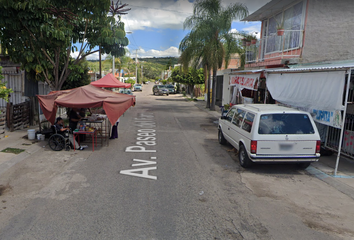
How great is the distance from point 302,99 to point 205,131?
19.5 ft

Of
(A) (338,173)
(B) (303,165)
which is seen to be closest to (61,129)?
(B) (303,165)

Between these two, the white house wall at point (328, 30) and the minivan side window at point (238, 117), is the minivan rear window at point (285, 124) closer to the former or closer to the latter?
the minivan side window at point (238, 117)

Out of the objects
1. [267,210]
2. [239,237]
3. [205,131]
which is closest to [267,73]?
[205,131]

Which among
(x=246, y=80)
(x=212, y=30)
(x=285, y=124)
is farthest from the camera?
(x=212, y=30)

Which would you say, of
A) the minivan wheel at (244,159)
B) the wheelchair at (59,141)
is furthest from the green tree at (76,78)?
the minivan wheel at (244,159)

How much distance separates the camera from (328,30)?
14.6 metres

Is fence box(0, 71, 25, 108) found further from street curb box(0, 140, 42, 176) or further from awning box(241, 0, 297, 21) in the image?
awning box(241, 0, 297, 21)

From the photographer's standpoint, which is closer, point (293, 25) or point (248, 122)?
point (248, 122)

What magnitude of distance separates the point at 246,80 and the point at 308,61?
11.2 feet

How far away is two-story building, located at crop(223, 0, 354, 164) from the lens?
830cm

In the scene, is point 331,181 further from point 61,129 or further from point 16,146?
point 16,146

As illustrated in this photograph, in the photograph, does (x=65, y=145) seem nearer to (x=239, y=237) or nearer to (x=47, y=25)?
(x=47, y=25)

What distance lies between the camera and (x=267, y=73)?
1197 cm

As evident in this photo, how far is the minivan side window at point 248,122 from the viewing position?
7.85 m
